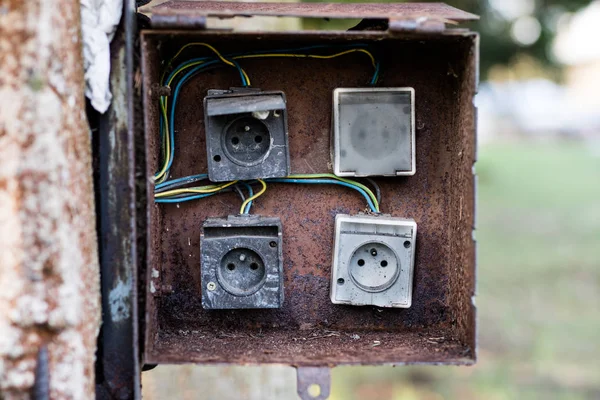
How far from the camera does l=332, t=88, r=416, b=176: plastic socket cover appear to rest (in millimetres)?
1419

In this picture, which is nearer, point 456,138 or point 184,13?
point 184,13

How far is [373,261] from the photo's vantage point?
56.9 inches

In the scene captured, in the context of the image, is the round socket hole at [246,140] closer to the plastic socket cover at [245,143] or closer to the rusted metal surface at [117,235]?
the plastic socket cover at [245,143]

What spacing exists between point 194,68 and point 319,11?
34cm

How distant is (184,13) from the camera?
1.12 metres

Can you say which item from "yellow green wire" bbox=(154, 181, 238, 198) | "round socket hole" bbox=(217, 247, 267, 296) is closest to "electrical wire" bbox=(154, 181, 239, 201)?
"yellow green wire" bbox=(154, 181, 238, 198)

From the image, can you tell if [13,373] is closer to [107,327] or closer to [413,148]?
[107,327]

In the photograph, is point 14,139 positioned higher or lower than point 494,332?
higher

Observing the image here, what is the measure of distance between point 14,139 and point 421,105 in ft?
2.90

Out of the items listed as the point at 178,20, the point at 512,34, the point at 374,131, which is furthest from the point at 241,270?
the point at 512,34

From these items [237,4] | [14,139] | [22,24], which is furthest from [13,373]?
[237,4]

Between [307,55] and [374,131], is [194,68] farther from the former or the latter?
[374,131]

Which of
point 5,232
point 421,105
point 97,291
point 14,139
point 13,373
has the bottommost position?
point 13,373

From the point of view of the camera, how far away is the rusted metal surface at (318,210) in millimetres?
1416
